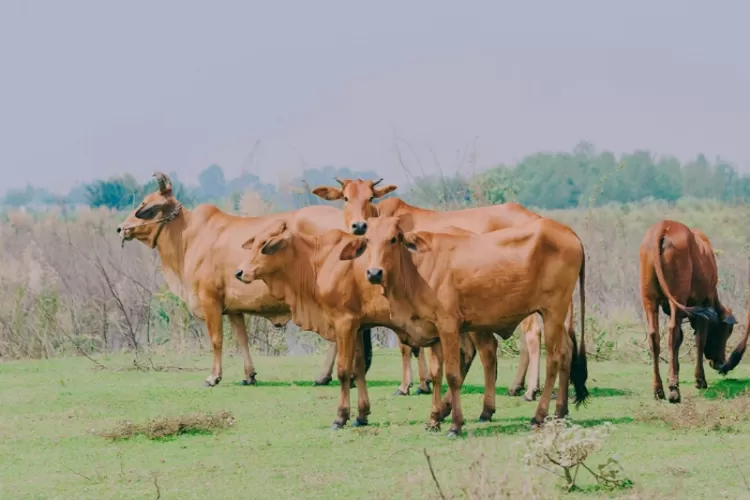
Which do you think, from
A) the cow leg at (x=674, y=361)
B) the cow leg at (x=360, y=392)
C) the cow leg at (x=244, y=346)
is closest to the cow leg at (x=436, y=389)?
the cow leg at (x=360, y=392)

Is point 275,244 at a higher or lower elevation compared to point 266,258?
higher

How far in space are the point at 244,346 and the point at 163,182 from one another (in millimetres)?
2156

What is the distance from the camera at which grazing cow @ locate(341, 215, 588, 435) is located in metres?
11.8

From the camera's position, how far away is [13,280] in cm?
2073

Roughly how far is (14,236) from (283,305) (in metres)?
17.4

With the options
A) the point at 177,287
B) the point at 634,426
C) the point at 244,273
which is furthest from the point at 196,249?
the point at 634,426

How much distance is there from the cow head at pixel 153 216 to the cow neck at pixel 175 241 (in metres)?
0.06

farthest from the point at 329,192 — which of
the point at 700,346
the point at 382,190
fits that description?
the point at 700,346

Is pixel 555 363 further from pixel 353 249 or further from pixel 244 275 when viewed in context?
pixel 244 275

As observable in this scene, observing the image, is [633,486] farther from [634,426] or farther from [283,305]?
[283,305]

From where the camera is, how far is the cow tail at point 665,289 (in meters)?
13.7

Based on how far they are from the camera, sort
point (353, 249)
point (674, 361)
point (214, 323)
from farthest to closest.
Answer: point (214, 323) < point (674, 361) < point (353, 249)

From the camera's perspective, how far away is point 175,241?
1652cm

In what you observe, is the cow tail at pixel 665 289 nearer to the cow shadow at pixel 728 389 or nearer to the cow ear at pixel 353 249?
the cow shadow at pixel 728 389
